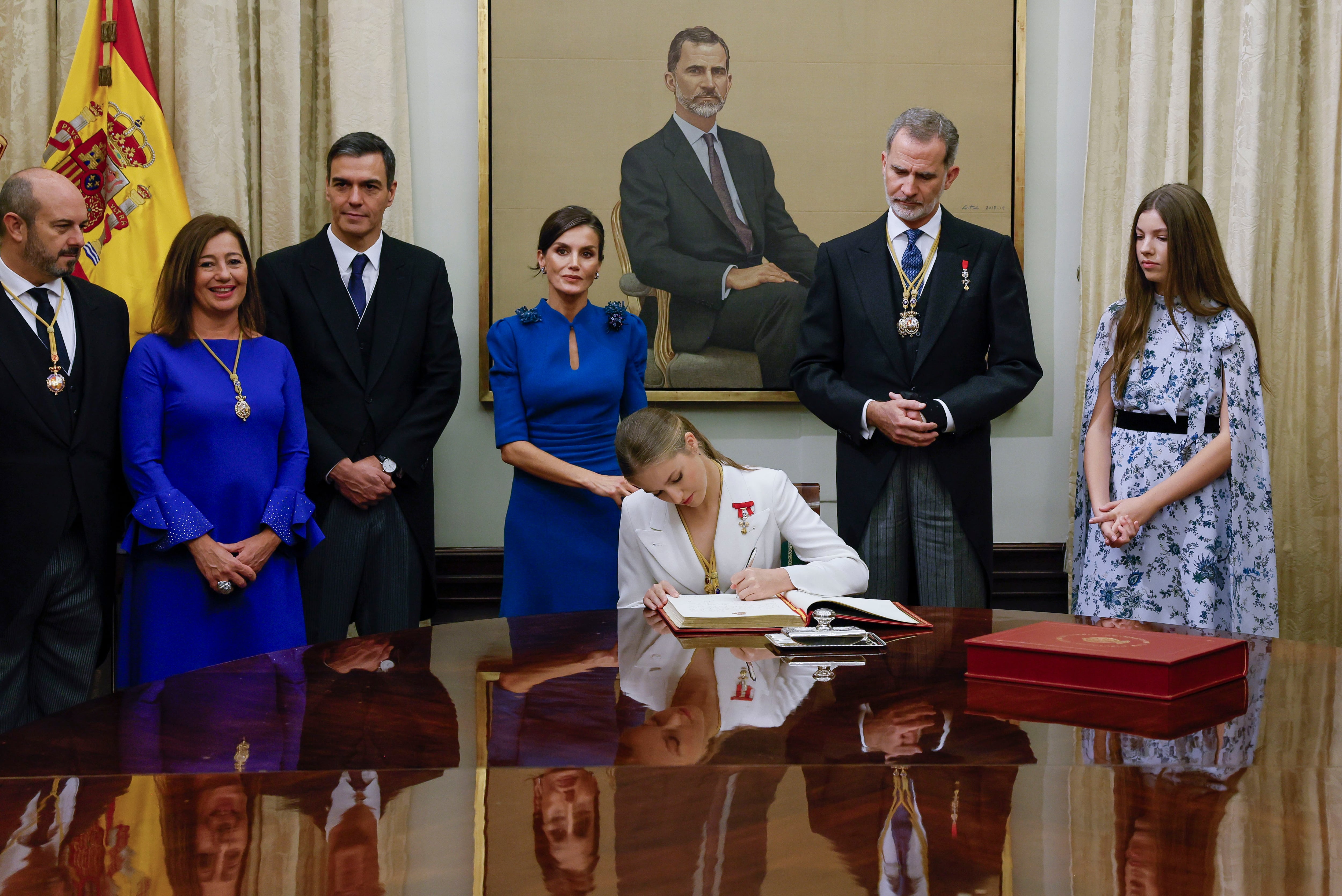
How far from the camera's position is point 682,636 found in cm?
209

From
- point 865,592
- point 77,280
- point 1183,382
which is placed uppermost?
point 77,280

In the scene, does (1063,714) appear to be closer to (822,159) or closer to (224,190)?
(822,159)

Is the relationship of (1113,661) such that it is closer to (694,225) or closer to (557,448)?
(557,448)

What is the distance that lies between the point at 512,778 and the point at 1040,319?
361 centimetres

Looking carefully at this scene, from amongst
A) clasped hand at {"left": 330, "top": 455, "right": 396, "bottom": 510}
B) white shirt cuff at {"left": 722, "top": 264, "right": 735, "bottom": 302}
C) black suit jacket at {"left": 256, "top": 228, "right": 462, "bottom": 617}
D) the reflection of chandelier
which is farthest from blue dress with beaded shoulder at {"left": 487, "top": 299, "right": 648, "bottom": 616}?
the reflection of chandelier

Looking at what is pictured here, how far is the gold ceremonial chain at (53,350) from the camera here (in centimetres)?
288

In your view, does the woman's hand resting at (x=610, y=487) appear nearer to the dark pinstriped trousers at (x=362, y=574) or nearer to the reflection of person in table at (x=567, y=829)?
the dark pinstriped trousers at (x=362, y=574)

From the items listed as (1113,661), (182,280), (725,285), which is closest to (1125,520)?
(1113,661)

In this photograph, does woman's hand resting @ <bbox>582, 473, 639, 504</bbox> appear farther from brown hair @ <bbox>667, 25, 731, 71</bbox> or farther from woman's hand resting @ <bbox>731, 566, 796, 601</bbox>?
brown hair @ <bbox>667, 25, 731, 71</bbox>

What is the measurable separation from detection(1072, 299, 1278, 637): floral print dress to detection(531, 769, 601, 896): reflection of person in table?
2.35 m

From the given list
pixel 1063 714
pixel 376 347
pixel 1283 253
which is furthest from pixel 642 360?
pixel 1283 253

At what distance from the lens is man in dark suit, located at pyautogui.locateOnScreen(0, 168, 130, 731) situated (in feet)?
9.20

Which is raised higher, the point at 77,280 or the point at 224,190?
the point at 224,190

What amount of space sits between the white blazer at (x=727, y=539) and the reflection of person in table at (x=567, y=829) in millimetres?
1307
